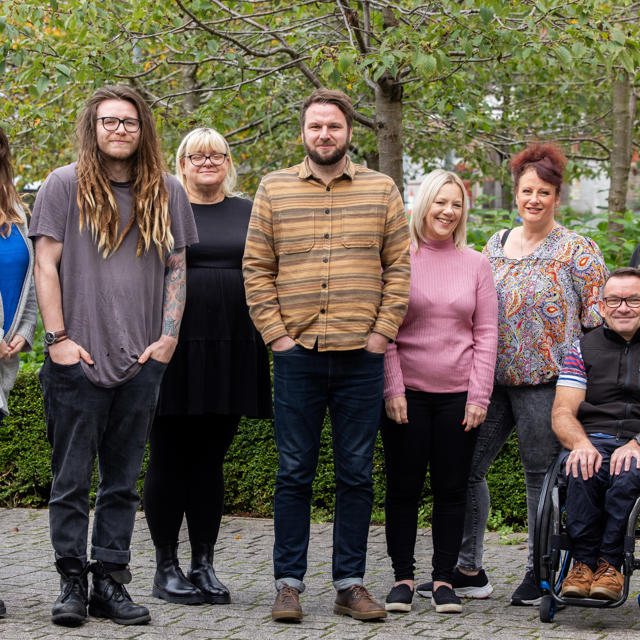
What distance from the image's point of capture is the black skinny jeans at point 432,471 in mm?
4816

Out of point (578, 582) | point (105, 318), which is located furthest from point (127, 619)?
point (578, 582)

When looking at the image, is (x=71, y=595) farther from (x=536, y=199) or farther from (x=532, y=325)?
(x=536, y=199)

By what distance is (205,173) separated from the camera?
16.2ft

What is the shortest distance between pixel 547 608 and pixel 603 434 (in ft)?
2.60

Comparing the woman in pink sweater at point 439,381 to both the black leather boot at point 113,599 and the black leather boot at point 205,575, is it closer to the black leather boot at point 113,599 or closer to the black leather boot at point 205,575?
the black leather boot at point 205,575

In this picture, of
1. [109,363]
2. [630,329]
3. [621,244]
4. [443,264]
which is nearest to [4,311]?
[109,363]

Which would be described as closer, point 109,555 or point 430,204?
point 109,555

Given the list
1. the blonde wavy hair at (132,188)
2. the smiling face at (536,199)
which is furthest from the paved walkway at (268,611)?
the smiling face at (536,199)

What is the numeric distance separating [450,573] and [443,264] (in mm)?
1403

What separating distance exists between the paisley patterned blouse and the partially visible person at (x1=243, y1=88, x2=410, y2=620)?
24.2 inches

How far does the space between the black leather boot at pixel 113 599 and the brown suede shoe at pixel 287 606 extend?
0.54 meters

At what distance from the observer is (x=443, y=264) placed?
4922mm

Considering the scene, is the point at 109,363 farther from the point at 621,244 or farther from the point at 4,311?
the point at 621,244

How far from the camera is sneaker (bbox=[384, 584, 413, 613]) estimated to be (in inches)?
189
